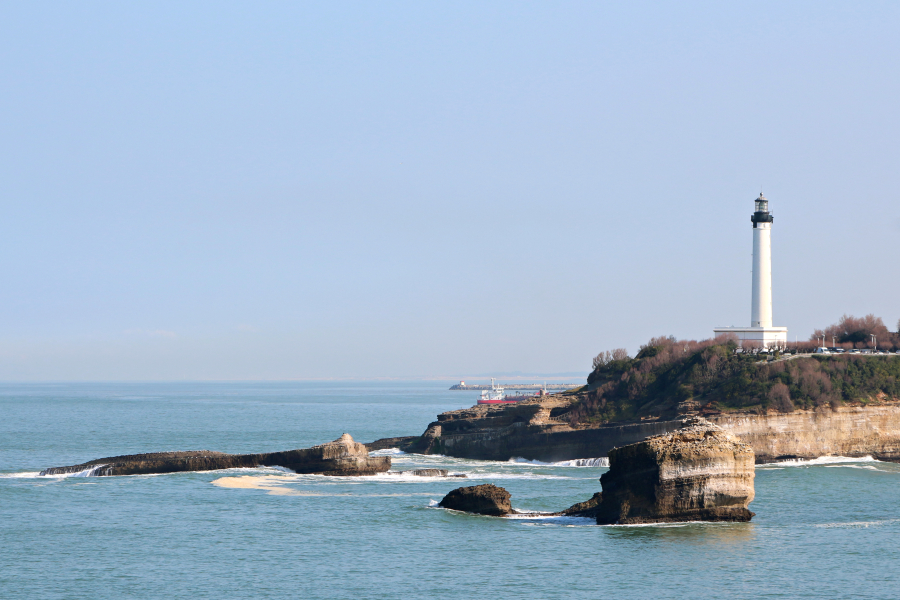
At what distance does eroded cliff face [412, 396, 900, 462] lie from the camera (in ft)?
230

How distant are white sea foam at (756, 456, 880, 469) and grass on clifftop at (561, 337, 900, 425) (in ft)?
13.5

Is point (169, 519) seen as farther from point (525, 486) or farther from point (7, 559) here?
point (525, 486)

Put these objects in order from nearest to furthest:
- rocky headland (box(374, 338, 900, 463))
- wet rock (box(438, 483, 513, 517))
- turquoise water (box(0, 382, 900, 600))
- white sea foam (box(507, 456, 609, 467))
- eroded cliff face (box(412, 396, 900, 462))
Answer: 1. turquoise water (box(0, 382, 900, 600))
2. wet rock (box(438, 483, 513, 517))
3. eroded cliff face (box(412, 396, 900, 462))
4. rocky headland (box(374, 338, 900, 463))
5. white sea foam (box(507, 456, 609, 467))

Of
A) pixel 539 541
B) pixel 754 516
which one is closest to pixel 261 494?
pixel 539 541

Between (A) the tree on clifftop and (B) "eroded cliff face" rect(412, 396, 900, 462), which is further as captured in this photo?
(A) the tree on clifftop

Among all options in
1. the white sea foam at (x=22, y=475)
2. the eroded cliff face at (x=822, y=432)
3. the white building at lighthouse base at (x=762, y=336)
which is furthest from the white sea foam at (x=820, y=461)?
the white sea foam at (x=22, y=475)

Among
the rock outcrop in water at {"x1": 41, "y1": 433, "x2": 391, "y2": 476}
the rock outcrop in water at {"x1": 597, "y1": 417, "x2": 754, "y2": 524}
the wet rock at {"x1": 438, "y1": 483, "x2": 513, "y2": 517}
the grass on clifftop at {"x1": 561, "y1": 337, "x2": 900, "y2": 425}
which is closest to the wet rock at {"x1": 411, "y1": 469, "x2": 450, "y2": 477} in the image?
the rock outcrop in water at {"x1": 41, "y1": 433, "x2": 391, "y2": 476}

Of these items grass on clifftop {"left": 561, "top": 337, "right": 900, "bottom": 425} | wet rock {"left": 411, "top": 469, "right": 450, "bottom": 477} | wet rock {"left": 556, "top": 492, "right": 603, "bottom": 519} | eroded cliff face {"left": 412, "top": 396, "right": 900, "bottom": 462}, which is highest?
grass on clifftop {"left": 561, "top": 337, "right": 900, "bottom": 425}

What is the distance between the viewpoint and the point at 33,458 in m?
77.9

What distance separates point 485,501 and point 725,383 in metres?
37.4

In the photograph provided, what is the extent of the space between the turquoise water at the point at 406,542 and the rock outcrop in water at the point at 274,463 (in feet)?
5.85

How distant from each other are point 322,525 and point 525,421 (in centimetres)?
3707

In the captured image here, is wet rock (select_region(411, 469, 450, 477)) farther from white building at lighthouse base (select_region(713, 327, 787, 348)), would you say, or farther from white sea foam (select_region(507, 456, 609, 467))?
white building at lighthouse base (select_region(713, 327, 787, 348))

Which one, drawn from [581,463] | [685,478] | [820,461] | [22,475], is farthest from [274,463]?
[820,461]
